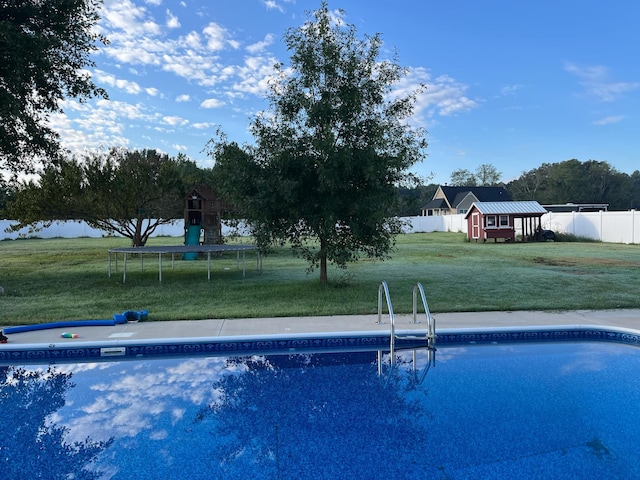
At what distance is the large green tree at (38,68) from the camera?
9.33 meters

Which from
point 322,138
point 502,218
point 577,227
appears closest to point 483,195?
point 577,227

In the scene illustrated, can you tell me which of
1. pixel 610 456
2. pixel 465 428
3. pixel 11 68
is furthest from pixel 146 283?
pixel 610 456

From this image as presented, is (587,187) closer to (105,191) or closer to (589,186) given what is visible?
(589,186)

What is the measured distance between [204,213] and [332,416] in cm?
1573

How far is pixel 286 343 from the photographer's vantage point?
6.06m

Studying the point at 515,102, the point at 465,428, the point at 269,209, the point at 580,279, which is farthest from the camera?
the point at 515,102

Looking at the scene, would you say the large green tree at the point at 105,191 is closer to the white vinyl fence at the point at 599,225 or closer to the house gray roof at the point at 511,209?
the white vinyl fence at the point at 599,225

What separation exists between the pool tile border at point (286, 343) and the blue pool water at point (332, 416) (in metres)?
0.15

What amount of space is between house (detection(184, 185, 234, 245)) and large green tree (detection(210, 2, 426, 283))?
32.3 ft

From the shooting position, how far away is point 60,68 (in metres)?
11.4

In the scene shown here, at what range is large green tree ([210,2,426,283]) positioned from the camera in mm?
8789

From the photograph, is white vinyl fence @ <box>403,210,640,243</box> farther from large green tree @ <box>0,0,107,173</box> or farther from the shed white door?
large green tree @ <box>0,0,107,173</box>

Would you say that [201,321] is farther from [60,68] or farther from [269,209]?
[60,68]

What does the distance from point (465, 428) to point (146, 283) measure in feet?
29.1
